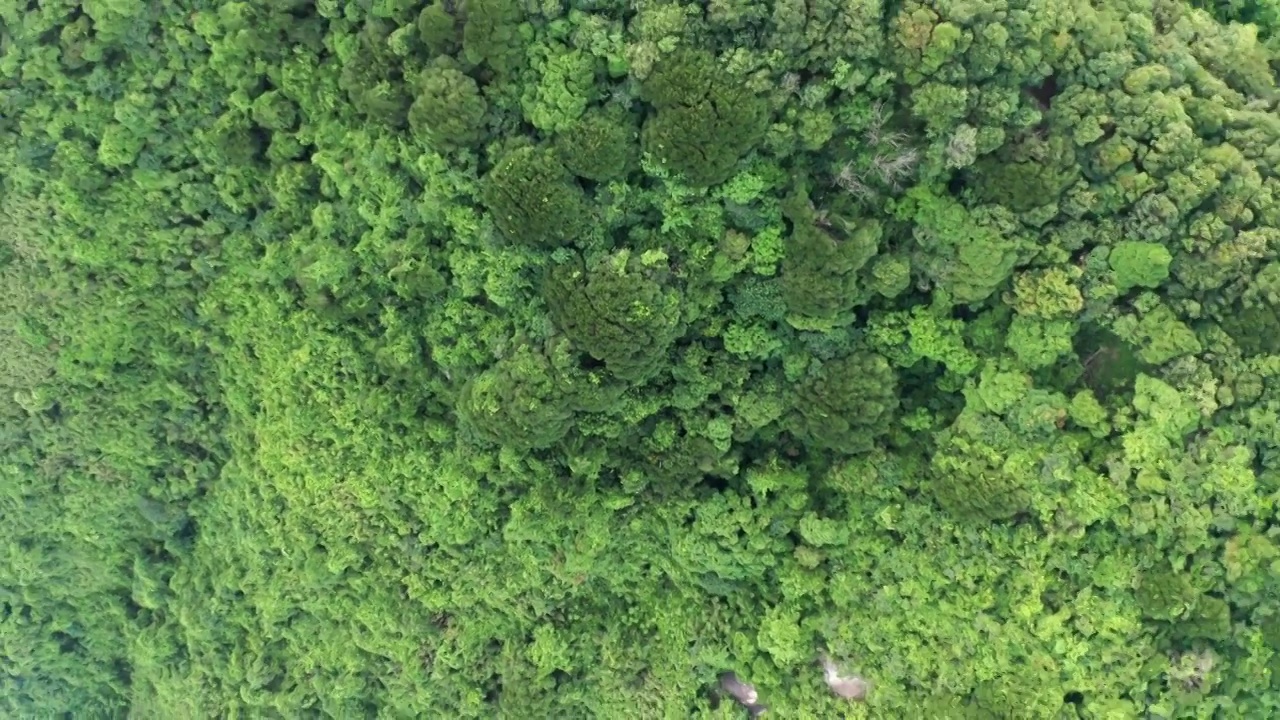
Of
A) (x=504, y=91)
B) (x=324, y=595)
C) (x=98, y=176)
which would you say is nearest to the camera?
(x=504, y=91)

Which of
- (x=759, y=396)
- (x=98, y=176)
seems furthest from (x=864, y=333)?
(x=98, y=176)

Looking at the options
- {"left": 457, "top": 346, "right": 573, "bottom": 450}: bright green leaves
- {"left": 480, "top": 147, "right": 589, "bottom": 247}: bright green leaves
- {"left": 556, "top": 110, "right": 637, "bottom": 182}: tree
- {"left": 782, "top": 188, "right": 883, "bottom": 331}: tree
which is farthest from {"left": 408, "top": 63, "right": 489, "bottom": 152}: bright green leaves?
{"left": 782, "top": 188, "right": 883, "bottom": 331}: tree

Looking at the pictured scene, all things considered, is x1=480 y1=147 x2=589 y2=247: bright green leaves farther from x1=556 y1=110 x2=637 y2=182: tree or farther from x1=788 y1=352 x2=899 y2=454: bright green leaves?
x1=788 y1=352 x2=899 y2=454: bright green leaves

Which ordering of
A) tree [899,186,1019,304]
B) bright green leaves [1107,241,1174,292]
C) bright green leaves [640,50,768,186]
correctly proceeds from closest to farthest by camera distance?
bright green leaves [1107,241,1174,292] < bright green leaves [640,50,768,186] < tree [899,186,1019,304]

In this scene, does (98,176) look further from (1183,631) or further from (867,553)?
(1183,631)

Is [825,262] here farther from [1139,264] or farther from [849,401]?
[1139,264]
